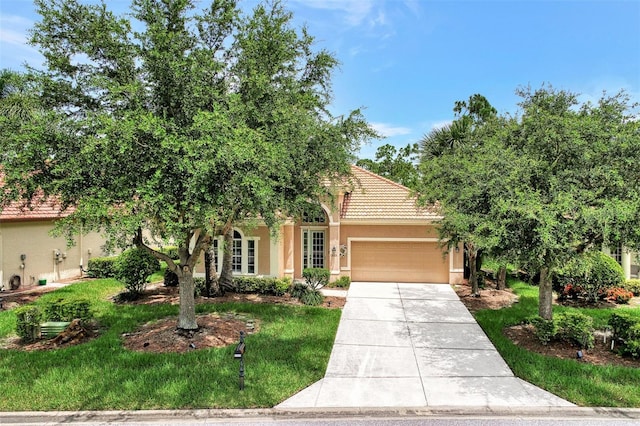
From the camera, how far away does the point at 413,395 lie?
24.2 ft

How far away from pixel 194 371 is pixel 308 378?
2506 millimetres

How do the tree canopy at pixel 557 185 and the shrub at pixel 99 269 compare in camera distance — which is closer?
the tree canopy at pixel 557 185

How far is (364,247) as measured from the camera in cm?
1848

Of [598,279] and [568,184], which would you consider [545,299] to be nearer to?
[568,184]

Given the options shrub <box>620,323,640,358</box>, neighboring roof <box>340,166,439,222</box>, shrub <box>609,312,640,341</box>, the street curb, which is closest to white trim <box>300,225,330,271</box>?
neighboring roof <box>340,166,439,222</box>

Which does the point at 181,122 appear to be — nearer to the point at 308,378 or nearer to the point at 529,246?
the point at 308,378

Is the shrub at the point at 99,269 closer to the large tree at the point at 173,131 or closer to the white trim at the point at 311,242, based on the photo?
the white trim at the point at 311,242

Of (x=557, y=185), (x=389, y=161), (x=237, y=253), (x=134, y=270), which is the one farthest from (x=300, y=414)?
(x=389, y=161)

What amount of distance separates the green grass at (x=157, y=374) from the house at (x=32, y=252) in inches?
254

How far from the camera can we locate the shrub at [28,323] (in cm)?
997

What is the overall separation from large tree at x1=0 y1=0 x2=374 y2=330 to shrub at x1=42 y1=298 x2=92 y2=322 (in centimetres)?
296

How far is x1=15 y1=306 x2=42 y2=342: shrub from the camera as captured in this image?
9.97 metres

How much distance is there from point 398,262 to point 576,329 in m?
9.37

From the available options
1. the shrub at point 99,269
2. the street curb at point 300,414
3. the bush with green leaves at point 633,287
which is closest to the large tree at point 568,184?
the street curb at point 300,414
